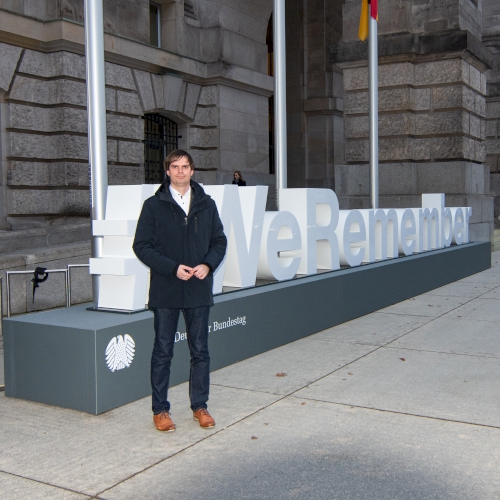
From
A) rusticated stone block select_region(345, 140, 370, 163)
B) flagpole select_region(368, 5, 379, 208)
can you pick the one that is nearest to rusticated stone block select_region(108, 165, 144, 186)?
rusticated stone block select_region(345, 140, 370, 163)

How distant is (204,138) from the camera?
65.4 feet

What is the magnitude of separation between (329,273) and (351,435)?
4.05 metres

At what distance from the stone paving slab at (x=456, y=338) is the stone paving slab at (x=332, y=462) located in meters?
2.32

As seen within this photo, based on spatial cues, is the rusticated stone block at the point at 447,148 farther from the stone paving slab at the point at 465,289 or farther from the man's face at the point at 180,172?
the man's face at the point at 180,172

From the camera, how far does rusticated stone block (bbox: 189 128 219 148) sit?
773 inches

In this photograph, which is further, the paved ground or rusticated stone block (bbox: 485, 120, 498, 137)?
rusticated stone block (bbox: 485, 120, 498, 137)

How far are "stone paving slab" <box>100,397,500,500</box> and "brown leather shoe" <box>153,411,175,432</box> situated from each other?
0.96 feet

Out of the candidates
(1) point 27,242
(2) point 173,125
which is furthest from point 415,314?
(2) point 173,125

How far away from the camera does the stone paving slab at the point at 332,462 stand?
3.71 m

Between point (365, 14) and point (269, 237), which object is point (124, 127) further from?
point (269, 237)

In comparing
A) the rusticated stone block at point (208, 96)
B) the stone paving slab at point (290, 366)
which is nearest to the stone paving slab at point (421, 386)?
the stone paving slab at point (290, 366)

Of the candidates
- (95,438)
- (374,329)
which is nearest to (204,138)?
(374,329)

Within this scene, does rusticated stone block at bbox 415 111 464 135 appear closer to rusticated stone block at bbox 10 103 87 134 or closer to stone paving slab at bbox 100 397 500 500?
rusticated stone block at bbox 10 103 87 134

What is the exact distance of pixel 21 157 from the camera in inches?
592
